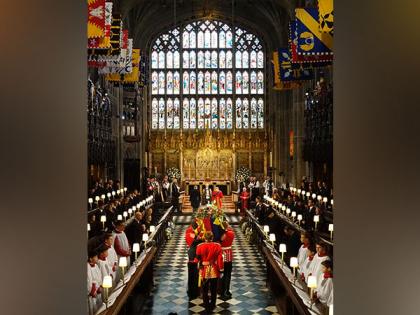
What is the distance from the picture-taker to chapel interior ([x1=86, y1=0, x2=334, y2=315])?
9.81 metres

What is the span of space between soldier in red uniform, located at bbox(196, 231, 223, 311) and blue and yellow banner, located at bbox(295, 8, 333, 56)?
8.44 metres

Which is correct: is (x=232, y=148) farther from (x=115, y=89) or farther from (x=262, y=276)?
(x=262, y=276)

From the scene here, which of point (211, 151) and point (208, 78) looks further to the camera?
point (208, 78)

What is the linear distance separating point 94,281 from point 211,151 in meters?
27.3

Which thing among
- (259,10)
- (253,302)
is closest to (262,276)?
(253,302)

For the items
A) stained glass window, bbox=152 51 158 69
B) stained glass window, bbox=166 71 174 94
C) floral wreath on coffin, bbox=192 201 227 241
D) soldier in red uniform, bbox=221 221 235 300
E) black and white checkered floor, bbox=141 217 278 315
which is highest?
stained glass window, bbox=152 51 158 69

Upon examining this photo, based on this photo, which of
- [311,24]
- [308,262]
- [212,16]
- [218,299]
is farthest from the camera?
[212,16]

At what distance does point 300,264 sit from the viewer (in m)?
9.38

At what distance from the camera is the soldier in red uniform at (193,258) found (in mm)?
9867

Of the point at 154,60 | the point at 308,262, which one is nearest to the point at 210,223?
the point at 308,262

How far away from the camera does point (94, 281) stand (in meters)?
7.32

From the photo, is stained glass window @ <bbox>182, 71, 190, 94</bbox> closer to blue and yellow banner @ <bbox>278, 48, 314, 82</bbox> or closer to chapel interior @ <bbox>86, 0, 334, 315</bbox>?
chapel interior @ <bbox>86, 0, 334, 315</bbox>

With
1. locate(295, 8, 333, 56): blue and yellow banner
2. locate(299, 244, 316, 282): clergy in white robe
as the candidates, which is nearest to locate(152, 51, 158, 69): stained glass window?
locate(295, 8, 333, 56): blue and yellow banner

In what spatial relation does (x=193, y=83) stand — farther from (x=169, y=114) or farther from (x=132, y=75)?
(x=132, y=75)
